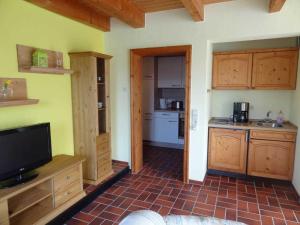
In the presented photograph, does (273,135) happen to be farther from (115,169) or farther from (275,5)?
(115,169)

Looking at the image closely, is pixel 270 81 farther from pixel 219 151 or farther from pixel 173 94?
pixel 173 94

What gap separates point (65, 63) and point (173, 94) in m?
3.23

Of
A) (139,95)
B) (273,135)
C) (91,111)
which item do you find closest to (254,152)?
(273,135)

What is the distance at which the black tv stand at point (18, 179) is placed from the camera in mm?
1945

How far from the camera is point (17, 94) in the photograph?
88.7 inches

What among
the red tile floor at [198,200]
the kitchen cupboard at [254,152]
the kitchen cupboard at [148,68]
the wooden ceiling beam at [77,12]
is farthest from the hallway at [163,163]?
the wooden ceiling beam at [77,12]

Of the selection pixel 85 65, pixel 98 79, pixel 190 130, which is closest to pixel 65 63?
pixel 85 65

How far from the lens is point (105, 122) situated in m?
3.21

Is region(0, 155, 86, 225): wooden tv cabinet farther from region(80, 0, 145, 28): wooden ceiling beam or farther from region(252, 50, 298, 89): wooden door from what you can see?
region(252, 50, 298, 89): wooden door

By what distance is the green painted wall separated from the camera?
2.15 metres

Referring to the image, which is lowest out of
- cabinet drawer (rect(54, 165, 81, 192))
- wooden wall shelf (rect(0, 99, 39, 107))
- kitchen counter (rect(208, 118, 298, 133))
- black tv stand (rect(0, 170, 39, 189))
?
cabinet drawer (rect(54, 165, 81, 192))

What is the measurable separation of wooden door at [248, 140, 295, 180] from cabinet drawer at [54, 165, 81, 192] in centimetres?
255

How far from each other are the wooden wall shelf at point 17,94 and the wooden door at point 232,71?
276cm

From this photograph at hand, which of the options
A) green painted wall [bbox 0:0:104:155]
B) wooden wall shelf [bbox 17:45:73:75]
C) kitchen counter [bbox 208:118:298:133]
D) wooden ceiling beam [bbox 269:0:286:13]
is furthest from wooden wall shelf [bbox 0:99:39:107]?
wooden ceiling beam [bbox 269:0:286:13]
